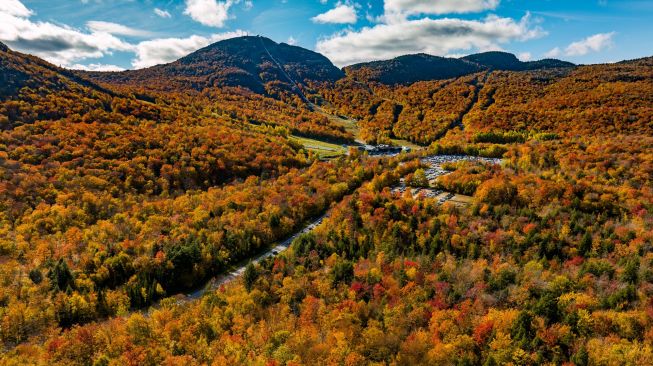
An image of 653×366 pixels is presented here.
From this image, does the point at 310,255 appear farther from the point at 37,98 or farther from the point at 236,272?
the point at 37,98

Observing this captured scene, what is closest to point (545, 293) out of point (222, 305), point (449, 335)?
point (449, 335)

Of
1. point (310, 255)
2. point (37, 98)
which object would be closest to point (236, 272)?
point (310, 255)

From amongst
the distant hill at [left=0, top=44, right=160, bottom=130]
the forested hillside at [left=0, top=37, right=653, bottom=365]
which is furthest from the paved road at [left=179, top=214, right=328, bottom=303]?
the distant hill at [left=0, top=44, right=160, bottom=130]

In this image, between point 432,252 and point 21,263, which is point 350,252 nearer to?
point 432,252

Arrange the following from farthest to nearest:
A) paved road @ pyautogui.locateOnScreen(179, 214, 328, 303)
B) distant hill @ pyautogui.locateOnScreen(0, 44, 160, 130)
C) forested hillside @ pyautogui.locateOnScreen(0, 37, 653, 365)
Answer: distant hill @ pyautogui.locateOnScreen(0, 44, 160, 130) < paved road @ pyautogui.locateOnScreen(179, 214, 328, 303) < forested hillside @ pyautogui.locateOnScreen(0, 37, 653, 365)

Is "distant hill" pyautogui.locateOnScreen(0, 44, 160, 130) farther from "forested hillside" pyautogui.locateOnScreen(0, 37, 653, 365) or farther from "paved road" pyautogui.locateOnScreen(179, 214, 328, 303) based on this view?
"paved road" pyautogui.locateOnScreen(179, 214, 328, 303)

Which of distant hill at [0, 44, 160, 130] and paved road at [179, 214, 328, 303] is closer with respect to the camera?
paved road at [179, 214, 328, 303]

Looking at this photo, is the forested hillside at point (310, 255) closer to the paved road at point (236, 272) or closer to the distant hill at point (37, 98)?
the distant hill at point (37, 98)

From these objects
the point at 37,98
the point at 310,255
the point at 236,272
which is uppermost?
the point at 37,98

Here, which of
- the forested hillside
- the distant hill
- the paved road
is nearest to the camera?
the forested hillside
